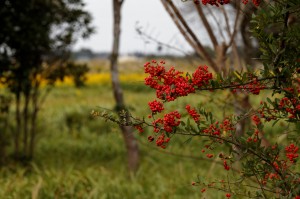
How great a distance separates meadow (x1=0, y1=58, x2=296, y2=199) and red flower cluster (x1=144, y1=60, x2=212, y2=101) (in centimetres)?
39

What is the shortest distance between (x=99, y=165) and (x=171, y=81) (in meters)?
8.30

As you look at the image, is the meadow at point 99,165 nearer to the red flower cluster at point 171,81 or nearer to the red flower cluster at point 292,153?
the red flower cluster at point 171,81

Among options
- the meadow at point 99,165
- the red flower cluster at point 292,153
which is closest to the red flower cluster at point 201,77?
the meadow at point 99,165

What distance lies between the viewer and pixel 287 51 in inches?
99.2

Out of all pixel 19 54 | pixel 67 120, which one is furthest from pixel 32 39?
pixel 67 120

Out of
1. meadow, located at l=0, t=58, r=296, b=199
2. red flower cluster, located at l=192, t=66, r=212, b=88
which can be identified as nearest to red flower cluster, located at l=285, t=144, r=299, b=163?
meadow, located at l=0, t=58, r=296, b=199

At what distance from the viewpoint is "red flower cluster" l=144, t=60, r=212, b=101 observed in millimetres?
2430

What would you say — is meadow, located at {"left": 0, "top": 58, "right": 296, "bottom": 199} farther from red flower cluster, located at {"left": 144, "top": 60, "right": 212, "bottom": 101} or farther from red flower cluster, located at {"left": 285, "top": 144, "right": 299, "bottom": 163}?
red flower cluster, located at {"left": 285, "top": 144, "right": 299, "bottom": 163}

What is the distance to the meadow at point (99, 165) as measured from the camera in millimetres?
7238

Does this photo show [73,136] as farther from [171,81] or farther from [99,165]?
[171,81]

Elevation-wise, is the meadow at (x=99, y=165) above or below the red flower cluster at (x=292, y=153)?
below

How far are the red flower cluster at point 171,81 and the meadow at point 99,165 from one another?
0.39 m

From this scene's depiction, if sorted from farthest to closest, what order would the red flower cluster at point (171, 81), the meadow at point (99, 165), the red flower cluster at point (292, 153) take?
1. the meadow at point (99, 165)
2. the red flower cluster at point (292, 153)
3. the red flower cluster at point (171, 81)

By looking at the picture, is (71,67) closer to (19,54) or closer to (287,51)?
(19,54)
